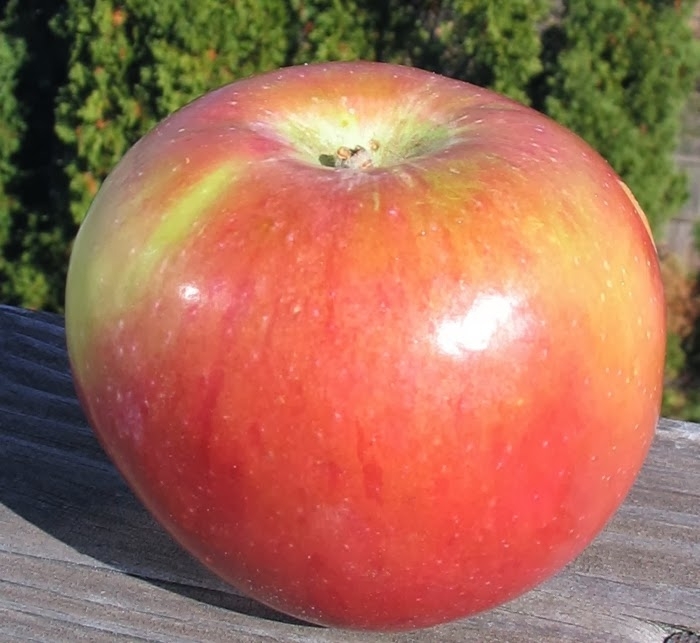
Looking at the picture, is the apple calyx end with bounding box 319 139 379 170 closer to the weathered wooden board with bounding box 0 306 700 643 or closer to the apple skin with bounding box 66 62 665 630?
the apple skin with bounding box 66 62 665 630

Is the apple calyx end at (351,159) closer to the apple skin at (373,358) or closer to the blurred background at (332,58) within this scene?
the apple skin at (373,358)

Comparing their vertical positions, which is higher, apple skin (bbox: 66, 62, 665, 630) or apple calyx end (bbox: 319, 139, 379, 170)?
apple calyx end (bbox: 319, 139, 379, 170)

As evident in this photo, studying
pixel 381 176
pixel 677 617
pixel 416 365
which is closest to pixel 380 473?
pixel 416 365

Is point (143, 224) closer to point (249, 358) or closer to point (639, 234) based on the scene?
point (249, 358)

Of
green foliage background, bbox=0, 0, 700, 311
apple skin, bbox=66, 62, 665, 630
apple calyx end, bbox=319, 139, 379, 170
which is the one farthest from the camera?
green foliage background, bbox=0, 0, 700, 311

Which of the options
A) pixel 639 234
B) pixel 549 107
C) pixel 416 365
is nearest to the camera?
pixel 416 365

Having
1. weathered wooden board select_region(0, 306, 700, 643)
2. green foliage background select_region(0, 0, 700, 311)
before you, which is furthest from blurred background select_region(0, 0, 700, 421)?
weathered wooden board select_region(0, 306, 700, 643)
